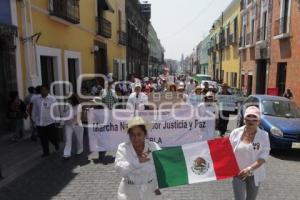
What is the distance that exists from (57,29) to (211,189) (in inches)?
406

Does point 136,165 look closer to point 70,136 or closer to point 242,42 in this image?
point 70,136

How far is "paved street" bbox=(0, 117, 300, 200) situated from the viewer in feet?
17.4

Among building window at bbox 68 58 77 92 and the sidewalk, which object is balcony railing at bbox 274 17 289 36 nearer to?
building window at bbox 68 58 77 92

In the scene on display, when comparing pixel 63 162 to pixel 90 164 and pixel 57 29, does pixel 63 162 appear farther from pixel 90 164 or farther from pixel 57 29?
pixel 57 29

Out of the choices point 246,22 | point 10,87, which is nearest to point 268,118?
point 10,87

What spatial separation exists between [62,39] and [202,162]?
38.6ft

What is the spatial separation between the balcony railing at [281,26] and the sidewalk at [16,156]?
14.0 metres

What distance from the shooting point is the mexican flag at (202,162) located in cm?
355

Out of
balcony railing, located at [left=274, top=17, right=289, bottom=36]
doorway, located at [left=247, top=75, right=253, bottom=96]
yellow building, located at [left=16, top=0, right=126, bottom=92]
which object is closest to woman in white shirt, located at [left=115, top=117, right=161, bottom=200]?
yellow building, located at [left=16, top=0, right=126, bottom=92]

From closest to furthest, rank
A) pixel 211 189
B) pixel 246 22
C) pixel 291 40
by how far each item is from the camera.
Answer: pixel 211 189 → pixel 291 40 → pixel 246 22

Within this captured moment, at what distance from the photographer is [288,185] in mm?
5848

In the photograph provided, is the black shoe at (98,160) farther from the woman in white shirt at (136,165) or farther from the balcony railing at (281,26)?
the balcony railing at (281,26)

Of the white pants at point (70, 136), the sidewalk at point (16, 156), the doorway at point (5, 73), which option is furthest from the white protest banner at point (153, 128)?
the doorway at point (5, 73)

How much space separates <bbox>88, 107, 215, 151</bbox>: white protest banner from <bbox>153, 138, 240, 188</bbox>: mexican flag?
120 inches
